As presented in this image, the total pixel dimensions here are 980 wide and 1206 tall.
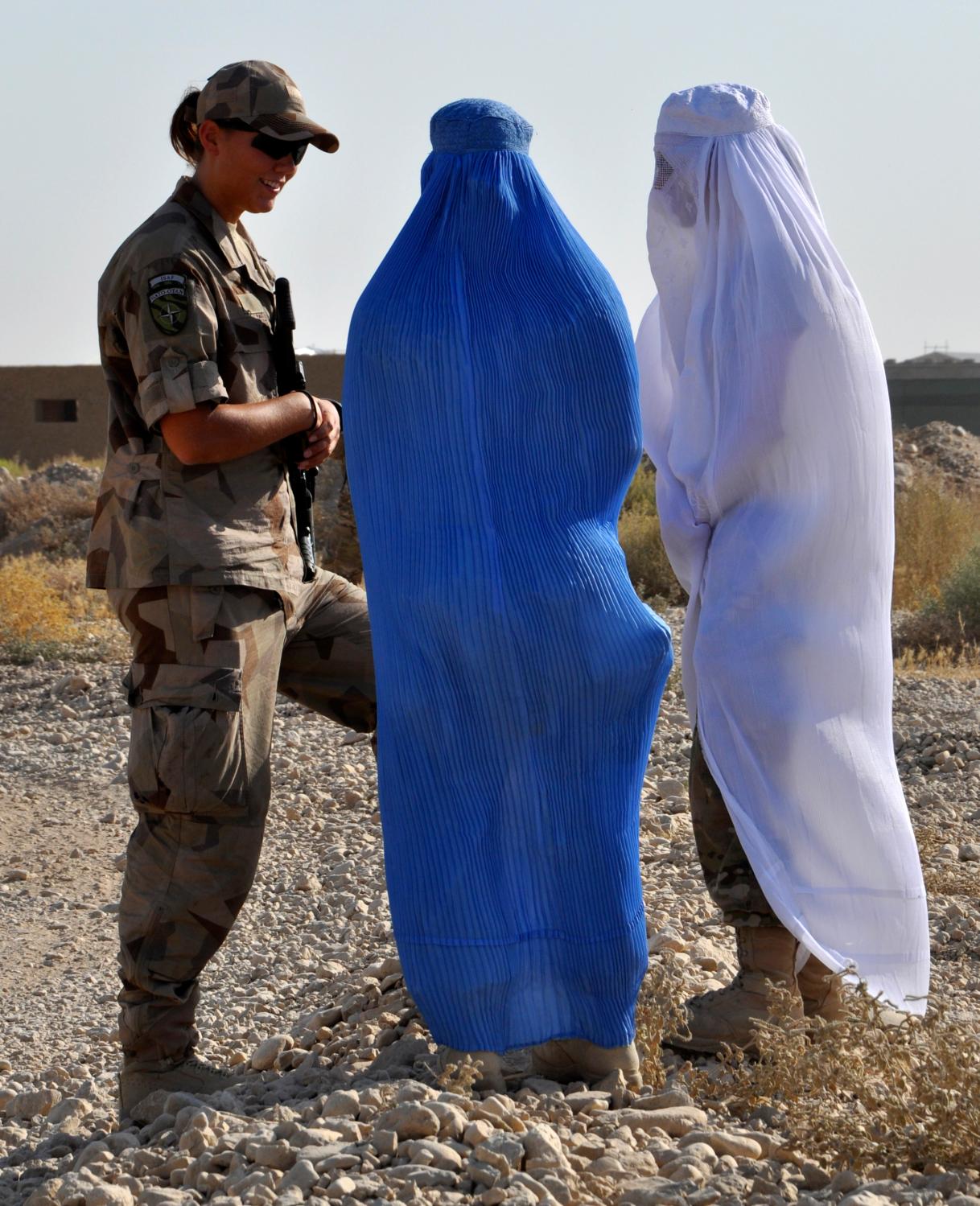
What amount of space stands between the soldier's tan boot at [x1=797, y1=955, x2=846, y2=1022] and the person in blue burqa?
645mm

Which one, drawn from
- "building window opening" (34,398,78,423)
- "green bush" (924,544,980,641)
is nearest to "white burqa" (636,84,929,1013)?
"green bush" (924,544,980,641)

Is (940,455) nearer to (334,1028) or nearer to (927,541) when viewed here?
(927,541)

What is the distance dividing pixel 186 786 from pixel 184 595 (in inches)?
14.1

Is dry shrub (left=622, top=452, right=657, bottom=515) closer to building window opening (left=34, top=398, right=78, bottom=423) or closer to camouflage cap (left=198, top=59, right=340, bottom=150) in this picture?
camouflage cap (left=198, top=59, right=340, bottom=150)

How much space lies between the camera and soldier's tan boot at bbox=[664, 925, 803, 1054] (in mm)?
3121

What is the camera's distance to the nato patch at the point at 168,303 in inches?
112

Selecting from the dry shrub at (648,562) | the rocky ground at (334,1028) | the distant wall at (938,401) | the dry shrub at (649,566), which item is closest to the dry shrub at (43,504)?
the dry shrub at (648,562)

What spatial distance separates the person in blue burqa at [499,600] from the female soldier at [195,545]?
34 centimetres

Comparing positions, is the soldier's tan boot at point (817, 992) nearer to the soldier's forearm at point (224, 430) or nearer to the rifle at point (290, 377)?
the rifle at point (290, 377)

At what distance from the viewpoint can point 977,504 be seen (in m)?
13.3

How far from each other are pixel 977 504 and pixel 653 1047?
36.8ft

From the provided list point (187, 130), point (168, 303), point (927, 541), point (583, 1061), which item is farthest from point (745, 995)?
point (927, 541)

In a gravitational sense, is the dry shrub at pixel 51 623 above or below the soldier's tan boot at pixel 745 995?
above

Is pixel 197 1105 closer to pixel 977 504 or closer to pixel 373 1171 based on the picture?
pixel 373 1171
